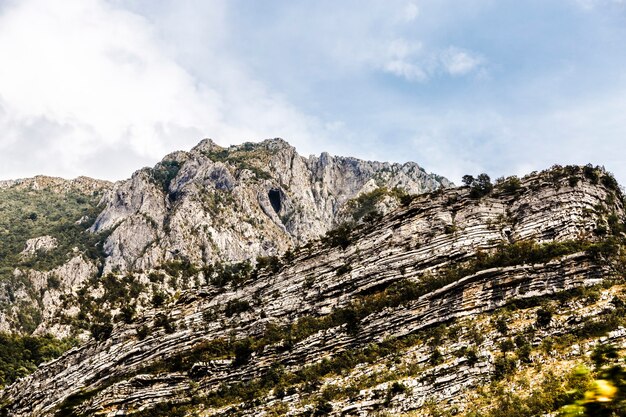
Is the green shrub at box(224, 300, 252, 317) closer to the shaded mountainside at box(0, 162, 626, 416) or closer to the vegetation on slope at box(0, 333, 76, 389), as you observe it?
the shaded mountainside at box(0, 162, 626, 416)

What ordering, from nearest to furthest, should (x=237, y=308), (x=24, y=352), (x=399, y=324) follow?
(x=399, y=324) < (x=237, y=308) < (x=24, y=352)

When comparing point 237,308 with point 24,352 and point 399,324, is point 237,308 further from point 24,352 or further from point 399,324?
point 24,352

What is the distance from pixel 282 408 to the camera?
5266 cm

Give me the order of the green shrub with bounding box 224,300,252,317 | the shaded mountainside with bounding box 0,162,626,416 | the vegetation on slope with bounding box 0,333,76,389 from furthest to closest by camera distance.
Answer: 1. the vegetation on slope with bounding box 0,333,76,389
2. the green shrub with bounding box 224,300,252,317
3. the shaded mountainside with bounding box 0,162,626,416

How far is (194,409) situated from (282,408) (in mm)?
15665

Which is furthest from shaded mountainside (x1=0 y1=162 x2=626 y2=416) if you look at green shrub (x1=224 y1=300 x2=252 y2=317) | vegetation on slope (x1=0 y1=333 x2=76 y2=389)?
vegetation on slope (x1=0 y1=333 x2=76 y2=389)

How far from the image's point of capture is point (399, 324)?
2376 inches

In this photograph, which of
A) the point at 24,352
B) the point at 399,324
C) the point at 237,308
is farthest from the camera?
→ the point at 24,352

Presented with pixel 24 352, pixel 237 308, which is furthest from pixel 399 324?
pixel 24 352

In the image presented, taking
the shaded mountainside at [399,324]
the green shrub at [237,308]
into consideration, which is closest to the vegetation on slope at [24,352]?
the shaded mountainside at [399,324]

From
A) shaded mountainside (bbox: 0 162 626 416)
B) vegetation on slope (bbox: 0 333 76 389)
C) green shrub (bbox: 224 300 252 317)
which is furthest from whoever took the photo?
vegetation on slope (bbox: 0 333 76 389)

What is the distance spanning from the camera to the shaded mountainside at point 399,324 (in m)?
43.2

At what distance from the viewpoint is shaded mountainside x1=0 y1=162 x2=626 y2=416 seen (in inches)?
1702

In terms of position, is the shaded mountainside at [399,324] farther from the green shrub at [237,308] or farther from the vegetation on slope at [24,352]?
the vegetation on slope at [24,352]
